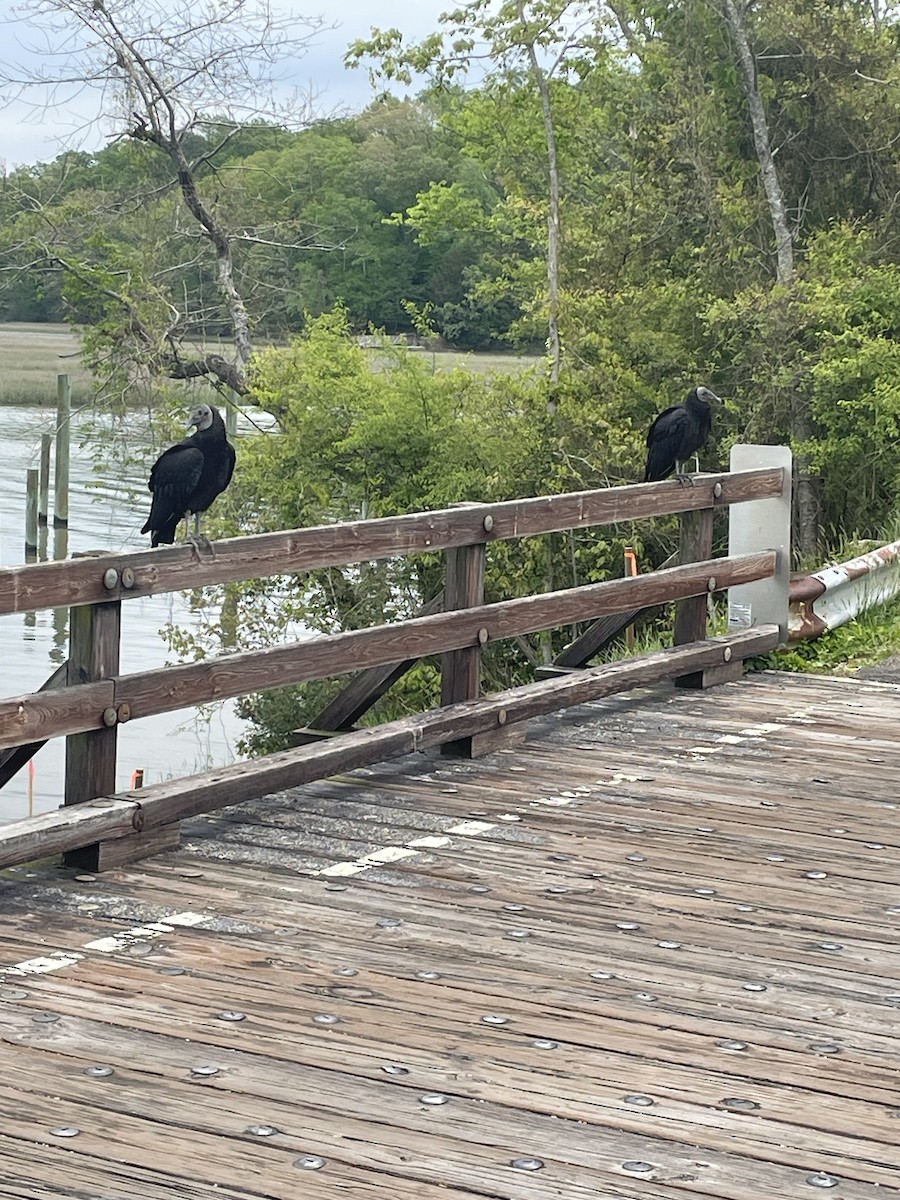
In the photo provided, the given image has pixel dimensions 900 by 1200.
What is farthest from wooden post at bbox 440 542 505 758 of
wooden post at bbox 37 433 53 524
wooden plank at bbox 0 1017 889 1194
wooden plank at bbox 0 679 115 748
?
wooden post at bbox 37 433 53 524

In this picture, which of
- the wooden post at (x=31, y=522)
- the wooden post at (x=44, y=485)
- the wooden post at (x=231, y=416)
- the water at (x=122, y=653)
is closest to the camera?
the water at (x=122, y=653)

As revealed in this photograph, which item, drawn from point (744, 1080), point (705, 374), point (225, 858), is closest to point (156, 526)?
point (225, 858)

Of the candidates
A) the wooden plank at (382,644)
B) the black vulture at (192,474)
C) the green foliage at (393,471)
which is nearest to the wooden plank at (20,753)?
the wooden plank at (382,644)

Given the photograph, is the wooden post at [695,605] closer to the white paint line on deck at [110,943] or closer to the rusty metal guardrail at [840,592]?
the rusty metal guardrail at [840,592]

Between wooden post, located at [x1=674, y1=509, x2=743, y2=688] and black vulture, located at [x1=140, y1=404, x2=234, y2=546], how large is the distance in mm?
2547

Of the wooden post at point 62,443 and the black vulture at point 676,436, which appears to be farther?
the wooden post at point 62,443

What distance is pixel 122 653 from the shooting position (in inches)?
1195

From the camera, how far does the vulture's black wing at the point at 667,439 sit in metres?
9.07

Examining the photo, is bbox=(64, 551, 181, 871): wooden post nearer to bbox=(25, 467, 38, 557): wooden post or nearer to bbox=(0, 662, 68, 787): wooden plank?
bbox=(0, 662, 68, 787): wooden plank

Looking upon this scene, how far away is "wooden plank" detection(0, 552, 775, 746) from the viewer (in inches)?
191

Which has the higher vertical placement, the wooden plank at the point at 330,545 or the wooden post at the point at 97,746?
the wooden plank at the point at 330,545

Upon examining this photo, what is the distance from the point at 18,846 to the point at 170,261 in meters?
28.1

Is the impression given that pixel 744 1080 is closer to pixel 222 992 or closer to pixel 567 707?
pixel 222 992

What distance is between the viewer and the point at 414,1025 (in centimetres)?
378
